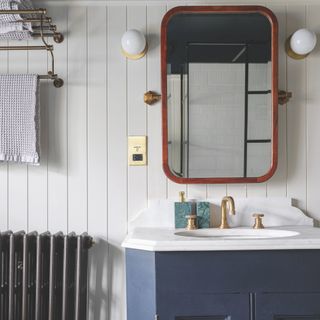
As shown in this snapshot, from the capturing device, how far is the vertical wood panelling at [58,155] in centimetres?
199

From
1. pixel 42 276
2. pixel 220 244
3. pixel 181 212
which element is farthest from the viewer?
pixel 181 212

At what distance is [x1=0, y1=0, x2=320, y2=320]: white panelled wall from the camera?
1.99 m

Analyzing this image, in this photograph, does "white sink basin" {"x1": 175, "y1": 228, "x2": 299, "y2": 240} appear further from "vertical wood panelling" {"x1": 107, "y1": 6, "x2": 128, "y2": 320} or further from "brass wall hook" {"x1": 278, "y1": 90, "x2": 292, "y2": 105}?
"brass wall hook" {"x1": 278, "y1": 90, "x2": 292, "y2": 105}

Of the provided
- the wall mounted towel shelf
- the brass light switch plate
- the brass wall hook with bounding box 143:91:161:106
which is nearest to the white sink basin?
the brass light switch plate

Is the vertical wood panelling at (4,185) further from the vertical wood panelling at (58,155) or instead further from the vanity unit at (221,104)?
the vanity unit at (221,104)

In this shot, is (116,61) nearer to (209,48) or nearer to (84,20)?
(84,20)

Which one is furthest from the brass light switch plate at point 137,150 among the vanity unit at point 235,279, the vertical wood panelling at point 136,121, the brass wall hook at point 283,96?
the brass wall hook at point 283,96

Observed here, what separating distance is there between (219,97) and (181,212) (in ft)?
1.80

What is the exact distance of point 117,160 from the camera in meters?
1.99

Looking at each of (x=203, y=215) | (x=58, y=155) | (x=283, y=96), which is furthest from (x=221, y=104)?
(x=58, y=155)

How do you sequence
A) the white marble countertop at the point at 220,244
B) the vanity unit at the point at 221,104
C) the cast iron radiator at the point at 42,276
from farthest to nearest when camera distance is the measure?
the vanity unit at the point at 221,104 < the cast iron radiator at the point at 42,276 < the white marble countertop at the point at 220,244

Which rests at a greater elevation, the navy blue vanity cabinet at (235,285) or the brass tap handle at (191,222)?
the brass tap handle at (191,222)

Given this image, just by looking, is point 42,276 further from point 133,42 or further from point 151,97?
point 133,42

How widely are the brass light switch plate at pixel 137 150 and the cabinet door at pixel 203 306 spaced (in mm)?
666
